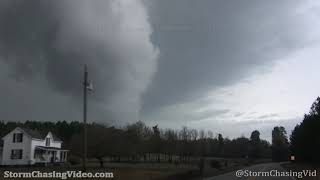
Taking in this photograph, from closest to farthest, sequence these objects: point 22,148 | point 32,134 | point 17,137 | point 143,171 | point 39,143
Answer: point 143,171, point 22,148, point 17,137, point 32,134, point 39,143

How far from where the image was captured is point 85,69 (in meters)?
38.4

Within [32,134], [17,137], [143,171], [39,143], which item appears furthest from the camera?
[39,143]

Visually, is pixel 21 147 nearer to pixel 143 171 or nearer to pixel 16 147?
pixel 16 147

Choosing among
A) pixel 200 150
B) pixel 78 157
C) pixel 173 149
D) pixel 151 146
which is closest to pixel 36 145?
pixel 78 157

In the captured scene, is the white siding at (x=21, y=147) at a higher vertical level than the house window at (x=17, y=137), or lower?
lower

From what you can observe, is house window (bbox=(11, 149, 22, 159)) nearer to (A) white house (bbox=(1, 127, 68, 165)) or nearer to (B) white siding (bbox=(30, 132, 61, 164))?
(A) white house (bbox=(1, 127, 68, 165))

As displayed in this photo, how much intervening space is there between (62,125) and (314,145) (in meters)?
100

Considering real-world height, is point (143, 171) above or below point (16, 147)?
below

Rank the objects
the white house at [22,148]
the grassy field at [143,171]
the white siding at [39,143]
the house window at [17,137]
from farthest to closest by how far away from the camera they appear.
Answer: the house window at [17,137]
the white siding at [39,143]
the white house at [22,148]
the grassy field at [143,171]

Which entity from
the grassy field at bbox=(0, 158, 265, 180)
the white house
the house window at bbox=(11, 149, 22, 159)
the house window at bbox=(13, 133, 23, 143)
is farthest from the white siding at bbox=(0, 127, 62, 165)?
the grassy field at bbox=(0, 158, 265, 180)

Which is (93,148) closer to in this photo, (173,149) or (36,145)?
(36,145)

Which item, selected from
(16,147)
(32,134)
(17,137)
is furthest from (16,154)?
(32,134)

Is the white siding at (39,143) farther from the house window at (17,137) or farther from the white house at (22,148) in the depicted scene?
the house window at (17,137)

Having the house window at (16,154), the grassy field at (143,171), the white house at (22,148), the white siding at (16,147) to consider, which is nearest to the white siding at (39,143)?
the white house at (22,148)
